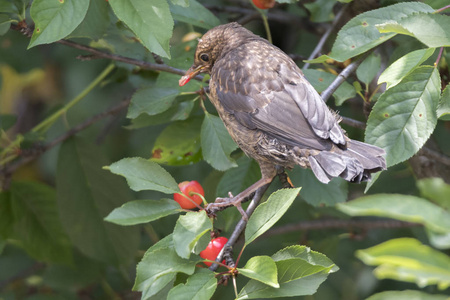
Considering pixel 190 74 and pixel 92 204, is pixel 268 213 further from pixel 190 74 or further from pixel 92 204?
pixel 92 204

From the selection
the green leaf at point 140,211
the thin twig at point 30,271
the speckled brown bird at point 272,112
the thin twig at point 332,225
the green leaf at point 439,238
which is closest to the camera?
the green leaf at point 439,238

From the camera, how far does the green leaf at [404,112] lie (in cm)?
205

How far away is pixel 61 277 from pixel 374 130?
242 centimetres

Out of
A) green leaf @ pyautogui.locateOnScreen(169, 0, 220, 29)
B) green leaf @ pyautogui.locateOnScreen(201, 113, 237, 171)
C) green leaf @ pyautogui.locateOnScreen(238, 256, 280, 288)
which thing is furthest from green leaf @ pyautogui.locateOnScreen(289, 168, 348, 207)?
green leaf @ pyautogui.locateOnScreen(238, 256, 280, 288)

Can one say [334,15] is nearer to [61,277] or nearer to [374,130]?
[374,130]

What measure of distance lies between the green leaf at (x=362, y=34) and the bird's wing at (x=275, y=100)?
21cm

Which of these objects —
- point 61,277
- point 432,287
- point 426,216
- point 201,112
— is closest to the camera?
point 426,216

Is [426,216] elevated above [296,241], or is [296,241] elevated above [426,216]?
[426,216]

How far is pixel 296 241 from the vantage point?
12.3 feet

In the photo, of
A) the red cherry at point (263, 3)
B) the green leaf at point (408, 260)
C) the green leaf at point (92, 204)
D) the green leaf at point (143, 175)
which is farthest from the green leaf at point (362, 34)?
the green leaf at point (92, 204)

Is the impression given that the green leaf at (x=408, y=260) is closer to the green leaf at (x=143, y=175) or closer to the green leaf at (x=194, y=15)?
the green leaf at (x=143, y=175)

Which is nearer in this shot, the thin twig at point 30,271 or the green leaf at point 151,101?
the green leaf at point 151,101

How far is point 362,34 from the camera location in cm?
229

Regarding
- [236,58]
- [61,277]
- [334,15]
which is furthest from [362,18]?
[61,277]
